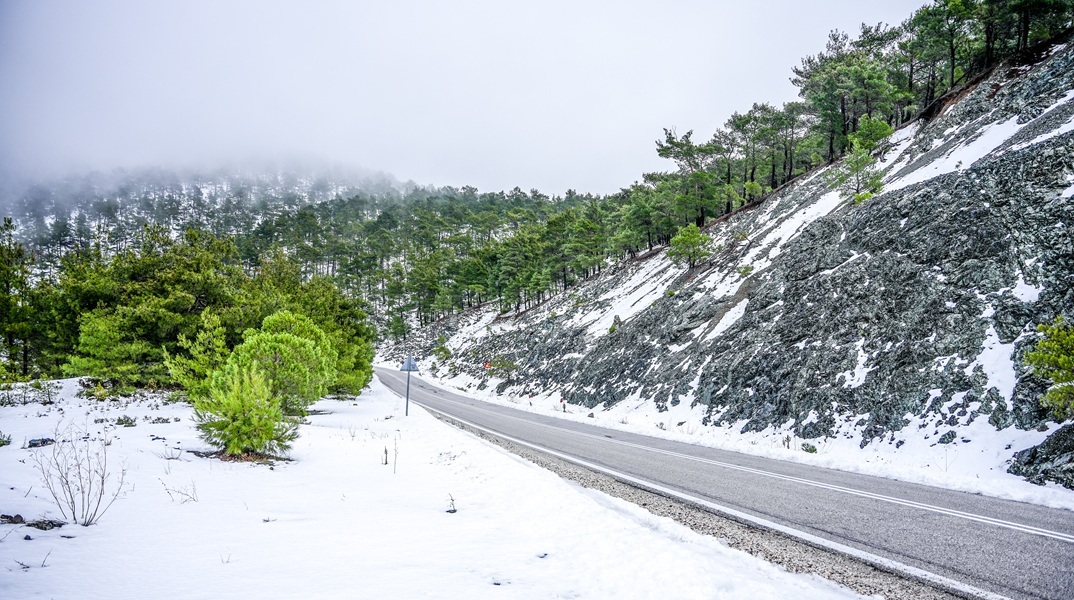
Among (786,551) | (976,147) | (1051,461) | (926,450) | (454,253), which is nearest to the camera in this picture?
(786,551)

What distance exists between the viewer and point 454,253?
8469 cm

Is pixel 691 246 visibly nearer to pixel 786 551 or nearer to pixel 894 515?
pixel 894 515

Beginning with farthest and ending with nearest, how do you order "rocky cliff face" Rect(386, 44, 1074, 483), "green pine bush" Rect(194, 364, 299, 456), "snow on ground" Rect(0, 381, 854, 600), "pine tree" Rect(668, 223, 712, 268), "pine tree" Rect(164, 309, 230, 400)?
1. "pine tree" Rect(668, 223, 712, 268)
2. "pine tree" Rect(164, 309, 230, 400)
3. "rocky cliff face" Rect(386, 44, 1074, 483)
4. "green pine bush" Rect(194, 364, 299, 456)
5. "snow on ground" Rect(0, 381, 854, 600)

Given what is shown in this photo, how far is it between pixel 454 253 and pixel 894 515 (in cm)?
8242

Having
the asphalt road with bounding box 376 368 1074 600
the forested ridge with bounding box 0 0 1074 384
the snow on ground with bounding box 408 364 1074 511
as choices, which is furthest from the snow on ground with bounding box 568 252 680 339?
the asphalt road with bounding box 376 368 1074 600

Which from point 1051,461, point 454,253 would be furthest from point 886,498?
point 454,253

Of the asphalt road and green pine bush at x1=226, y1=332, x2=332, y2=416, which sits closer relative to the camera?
the asphalt road

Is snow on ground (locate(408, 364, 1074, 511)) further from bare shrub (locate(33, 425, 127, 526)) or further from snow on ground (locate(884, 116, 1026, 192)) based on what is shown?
bare shrub (locate(33, 425, 127, 526))

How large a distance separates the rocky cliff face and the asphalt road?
4.17 meters

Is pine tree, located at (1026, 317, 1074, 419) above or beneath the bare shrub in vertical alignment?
above

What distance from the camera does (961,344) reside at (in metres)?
11.5

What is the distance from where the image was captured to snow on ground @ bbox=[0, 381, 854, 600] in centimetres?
317

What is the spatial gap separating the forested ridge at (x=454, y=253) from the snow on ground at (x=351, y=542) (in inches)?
560

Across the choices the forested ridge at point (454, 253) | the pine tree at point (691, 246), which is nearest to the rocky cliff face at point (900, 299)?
the pine tree at point (691, 246)
